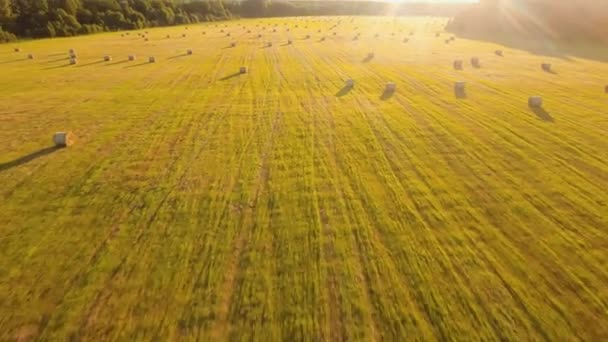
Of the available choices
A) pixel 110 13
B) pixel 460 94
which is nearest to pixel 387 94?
pixel 460 94

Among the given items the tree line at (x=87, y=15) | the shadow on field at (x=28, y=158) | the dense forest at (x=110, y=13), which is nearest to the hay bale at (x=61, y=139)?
the shadow on field at (x=28, y=158)

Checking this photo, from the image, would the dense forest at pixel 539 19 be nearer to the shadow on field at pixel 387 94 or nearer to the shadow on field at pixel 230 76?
the shadow on field at pixel 387 94

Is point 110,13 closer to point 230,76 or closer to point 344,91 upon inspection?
point 230,76

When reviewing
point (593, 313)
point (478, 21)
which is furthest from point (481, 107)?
point (478, 21)

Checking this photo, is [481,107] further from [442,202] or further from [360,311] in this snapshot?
[360,311]

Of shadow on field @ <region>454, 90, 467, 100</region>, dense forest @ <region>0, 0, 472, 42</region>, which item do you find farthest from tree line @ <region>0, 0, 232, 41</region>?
shadow on field @ <region>454, 90, 467, 100</region>

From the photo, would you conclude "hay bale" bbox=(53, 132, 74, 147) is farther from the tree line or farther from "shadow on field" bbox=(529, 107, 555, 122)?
the tree line
